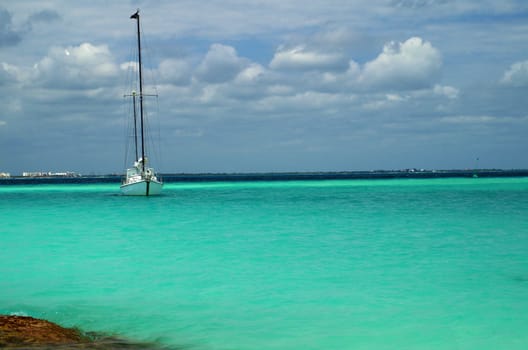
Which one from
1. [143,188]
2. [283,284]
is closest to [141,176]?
[143,188]

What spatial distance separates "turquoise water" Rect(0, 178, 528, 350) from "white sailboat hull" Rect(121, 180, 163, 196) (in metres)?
23.3

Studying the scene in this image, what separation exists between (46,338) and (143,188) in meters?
40.6

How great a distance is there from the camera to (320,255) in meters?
15.6

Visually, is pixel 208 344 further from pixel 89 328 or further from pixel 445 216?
pixel 445 216

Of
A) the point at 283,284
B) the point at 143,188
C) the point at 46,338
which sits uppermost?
the point at 143,188

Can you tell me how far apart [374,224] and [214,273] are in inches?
452

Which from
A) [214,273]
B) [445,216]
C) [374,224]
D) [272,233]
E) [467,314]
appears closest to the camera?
[467,314]

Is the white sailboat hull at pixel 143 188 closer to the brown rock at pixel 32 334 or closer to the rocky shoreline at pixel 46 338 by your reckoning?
the rocky shoreline at pixel 46 338

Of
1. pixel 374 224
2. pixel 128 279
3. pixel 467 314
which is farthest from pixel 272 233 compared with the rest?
pixel 467 314

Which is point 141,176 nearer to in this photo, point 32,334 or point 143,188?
point 143,188

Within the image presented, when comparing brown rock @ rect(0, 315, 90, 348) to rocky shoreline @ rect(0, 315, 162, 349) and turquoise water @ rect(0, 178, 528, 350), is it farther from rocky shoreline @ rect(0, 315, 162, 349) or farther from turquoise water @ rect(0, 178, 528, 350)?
turquoise water @ rect(0, 178, 528, 350)

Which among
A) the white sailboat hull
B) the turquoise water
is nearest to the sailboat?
the white sailboat hull

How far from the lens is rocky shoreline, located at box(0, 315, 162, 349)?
6.62 meters

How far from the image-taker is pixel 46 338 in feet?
22.8
